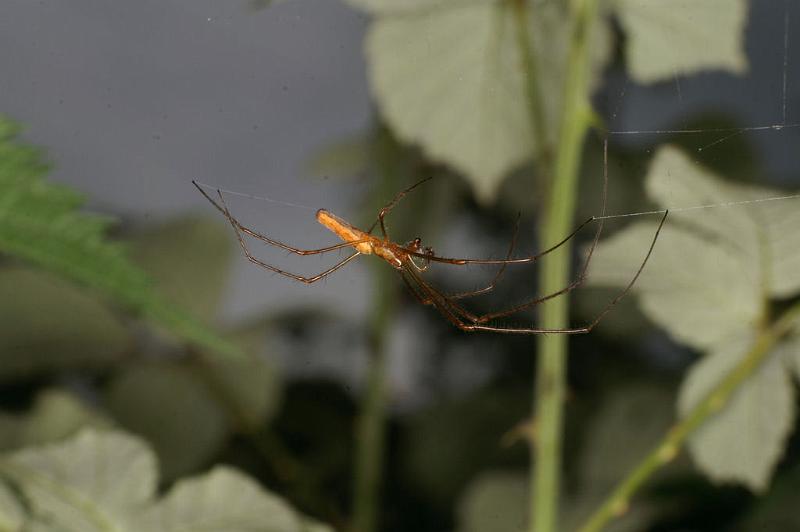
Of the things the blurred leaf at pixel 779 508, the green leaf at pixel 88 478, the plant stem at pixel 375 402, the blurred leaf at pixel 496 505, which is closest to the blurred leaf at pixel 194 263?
the plant stem at pixel 375 402

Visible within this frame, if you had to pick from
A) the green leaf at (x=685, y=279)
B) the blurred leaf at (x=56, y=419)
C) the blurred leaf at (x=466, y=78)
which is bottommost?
A: the blurred leaf at (x=56, y=419)

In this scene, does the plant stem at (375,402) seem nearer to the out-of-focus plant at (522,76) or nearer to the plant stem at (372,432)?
the plant stem at (372,432)

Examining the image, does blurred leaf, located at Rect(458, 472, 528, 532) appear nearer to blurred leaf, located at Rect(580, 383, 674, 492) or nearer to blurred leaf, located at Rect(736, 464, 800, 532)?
blurred leaf, located at Rect(580, 383, 674, 492)

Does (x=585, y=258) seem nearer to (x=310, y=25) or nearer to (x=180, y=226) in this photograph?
(x=310, y=25)

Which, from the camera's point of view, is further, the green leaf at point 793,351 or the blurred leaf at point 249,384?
the blurred leaf at point 249,384

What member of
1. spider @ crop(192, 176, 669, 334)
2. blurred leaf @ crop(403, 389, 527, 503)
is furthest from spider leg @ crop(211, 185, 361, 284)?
blurred leaf @ crop(403, 389, 527, 503)

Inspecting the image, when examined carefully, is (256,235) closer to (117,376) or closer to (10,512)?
(10,512)
